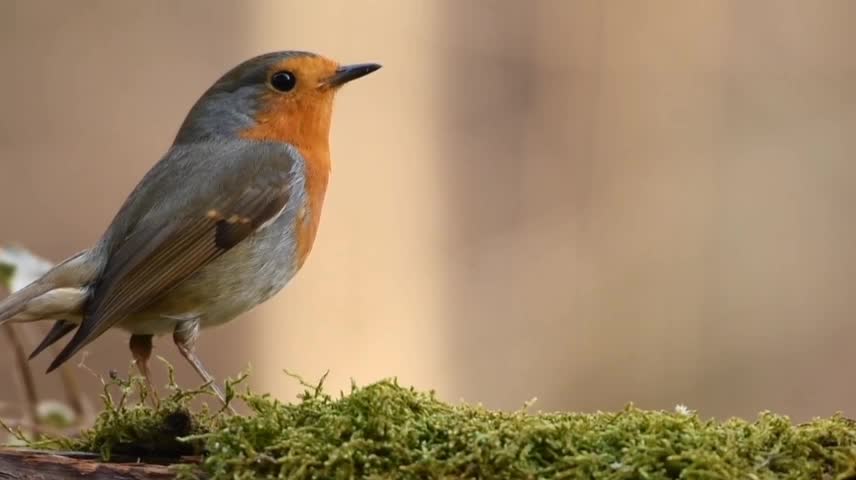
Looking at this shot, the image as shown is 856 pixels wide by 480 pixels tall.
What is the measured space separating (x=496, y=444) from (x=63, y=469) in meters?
0.87

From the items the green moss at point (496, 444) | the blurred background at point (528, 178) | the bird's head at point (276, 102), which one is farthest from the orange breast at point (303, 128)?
the blurred background at point (528, 178)

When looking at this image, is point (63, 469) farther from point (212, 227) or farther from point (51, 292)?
point (212, 227)

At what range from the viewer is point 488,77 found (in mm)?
8180

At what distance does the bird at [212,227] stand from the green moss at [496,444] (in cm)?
86

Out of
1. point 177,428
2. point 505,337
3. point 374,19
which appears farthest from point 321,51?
point 177,428

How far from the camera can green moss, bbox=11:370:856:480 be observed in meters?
2.25

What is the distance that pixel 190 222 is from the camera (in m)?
3.57

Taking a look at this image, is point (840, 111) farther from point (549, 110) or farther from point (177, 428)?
point (177, 428)

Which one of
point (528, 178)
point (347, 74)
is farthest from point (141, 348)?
point (528, 178)

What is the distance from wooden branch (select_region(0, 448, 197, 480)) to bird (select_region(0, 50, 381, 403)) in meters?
0.77

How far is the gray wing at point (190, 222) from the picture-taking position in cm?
337

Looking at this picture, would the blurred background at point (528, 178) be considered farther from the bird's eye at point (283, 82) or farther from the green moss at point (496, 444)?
the green moss at point (496, 444)

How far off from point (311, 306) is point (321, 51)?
1.74 meters

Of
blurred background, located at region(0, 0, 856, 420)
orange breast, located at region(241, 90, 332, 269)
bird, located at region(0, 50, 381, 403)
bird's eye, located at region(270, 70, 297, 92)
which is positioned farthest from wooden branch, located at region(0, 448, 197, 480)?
blurred background, located at region(0, 0, 856, 420)
